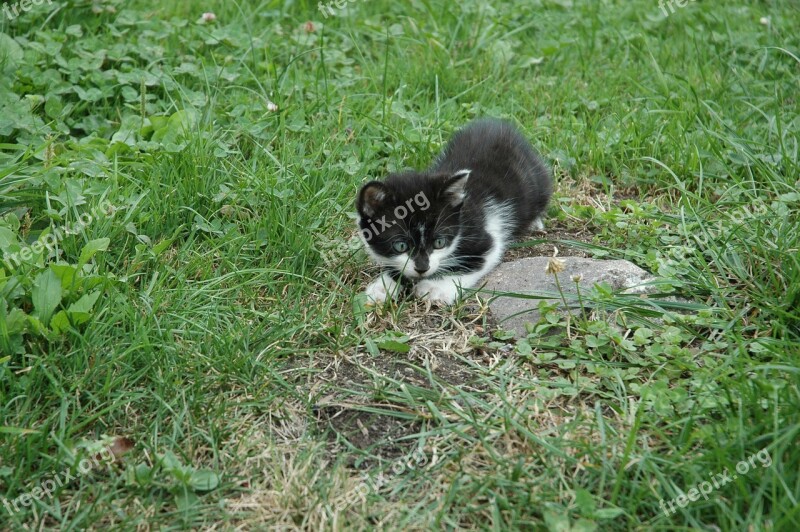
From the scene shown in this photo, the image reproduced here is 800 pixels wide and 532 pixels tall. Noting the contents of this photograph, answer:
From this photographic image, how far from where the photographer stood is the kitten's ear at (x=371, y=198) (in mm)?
3645

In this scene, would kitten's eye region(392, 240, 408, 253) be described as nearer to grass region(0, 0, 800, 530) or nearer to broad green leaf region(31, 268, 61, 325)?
grass region(0, 0, 800, 530)

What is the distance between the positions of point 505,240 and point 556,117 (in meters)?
1.20

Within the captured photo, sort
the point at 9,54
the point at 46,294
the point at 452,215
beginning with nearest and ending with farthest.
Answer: the point at 46,294
the point at 452,215
the point at 9,54

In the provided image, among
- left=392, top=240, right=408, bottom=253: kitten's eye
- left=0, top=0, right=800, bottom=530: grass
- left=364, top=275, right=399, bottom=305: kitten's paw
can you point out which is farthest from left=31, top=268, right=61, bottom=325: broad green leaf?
left=392, top=240, right=408, bottom=253: kitten's eye

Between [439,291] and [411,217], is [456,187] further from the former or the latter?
[439,291]

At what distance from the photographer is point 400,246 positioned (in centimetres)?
378

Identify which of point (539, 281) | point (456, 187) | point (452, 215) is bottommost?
point (539, 281)

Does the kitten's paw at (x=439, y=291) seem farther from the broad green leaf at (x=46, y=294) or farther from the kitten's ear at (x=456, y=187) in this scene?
the broad green leaf at (x=46, y=294)

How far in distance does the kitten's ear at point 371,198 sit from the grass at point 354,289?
11.0 inches

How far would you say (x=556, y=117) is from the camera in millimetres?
4949

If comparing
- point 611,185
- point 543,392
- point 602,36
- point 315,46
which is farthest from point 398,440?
point 602,36

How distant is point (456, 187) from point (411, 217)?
246 mm

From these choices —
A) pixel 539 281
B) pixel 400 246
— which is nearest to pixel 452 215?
pixel 400 246

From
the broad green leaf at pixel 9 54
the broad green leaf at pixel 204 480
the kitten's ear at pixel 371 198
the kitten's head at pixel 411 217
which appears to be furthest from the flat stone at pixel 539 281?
the broad green leaf at pixel 9 54
